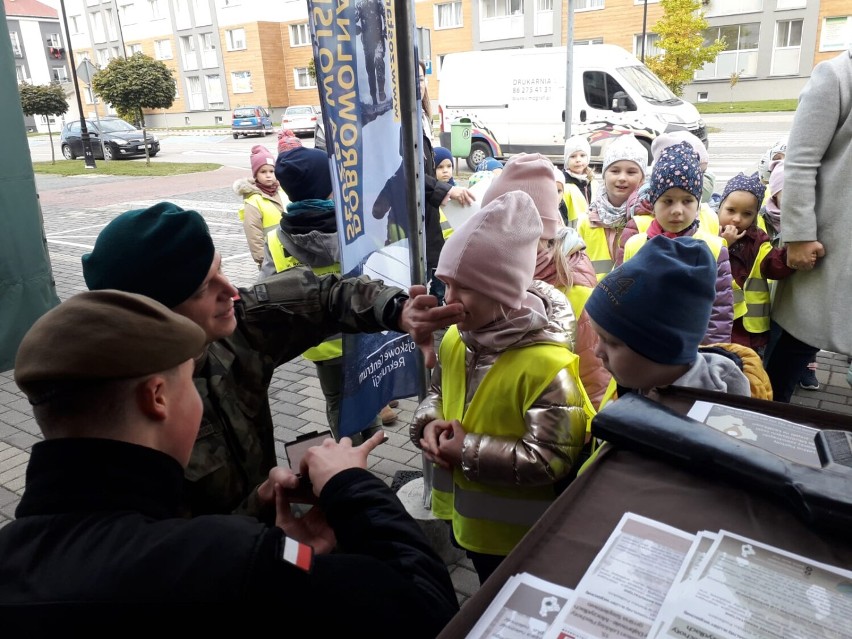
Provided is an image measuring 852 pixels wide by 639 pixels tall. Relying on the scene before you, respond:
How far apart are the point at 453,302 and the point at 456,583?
1511 mm

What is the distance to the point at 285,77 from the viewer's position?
47406 mm

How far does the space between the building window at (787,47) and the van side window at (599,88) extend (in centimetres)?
2245

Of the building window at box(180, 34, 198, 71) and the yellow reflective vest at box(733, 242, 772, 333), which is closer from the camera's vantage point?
the yellow reflective vest at box(733, 242, 772, 333)

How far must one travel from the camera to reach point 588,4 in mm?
35969

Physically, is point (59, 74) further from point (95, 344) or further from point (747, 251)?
point (95, 344)

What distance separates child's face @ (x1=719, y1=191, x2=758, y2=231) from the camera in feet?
12.7

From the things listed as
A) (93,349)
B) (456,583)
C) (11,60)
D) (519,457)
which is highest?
(11,60)

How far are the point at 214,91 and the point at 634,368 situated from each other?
178 ft

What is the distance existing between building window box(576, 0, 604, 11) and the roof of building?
5595cm

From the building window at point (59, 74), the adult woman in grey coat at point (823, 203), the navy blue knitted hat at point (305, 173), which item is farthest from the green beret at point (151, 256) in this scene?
the building window at point (59, 74)

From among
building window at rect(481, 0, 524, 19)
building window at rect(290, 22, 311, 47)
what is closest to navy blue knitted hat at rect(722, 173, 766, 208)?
Answer: building window at rect(481, 0, 524, 19)

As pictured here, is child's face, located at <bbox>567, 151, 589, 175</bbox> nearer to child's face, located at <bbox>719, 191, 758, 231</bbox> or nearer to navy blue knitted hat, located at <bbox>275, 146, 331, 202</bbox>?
child's face, located at <bbox>719, 191, 758, 231</bbox>

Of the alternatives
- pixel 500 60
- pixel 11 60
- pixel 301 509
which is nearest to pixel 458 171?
pixel 500 60

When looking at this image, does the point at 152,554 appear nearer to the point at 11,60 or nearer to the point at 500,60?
the point at 11,60
